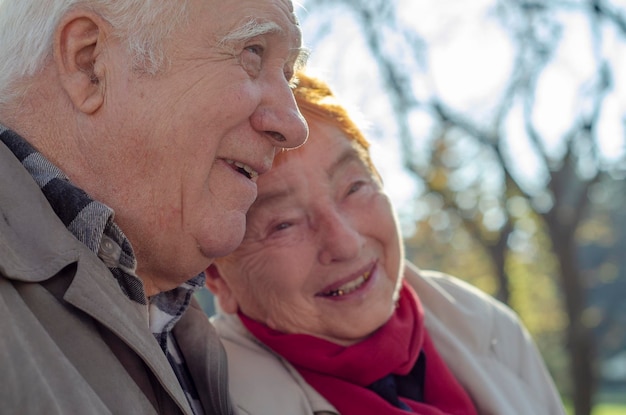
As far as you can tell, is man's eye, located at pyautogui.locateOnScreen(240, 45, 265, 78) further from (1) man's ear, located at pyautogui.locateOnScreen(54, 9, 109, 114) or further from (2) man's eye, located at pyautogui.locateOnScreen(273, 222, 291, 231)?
(2) man's eye, located at pyautogui.locateOnScreen(273, 222, 291, 231)

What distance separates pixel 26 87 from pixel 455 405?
1.87 meters

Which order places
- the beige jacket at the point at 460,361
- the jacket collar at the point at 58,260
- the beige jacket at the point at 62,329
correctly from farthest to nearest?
the beige jacket at the point at 460,361 → the jacket collar at the point at 58,260 → the beige jacket at the point at 62,329

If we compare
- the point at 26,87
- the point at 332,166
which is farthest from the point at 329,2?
the point at 26,87

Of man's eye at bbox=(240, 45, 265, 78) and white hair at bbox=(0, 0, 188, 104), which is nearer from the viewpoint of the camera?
white hair at bbox=(0, 0, 188, 104)

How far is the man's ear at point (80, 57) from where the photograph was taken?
208cm

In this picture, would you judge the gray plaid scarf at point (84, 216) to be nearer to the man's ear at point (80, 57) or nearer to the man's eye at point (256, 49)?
the man's ear at point (80, 57)

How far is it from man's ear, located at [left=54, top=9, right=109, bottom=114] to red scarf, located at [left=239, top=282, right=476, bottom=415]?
118 centimetres

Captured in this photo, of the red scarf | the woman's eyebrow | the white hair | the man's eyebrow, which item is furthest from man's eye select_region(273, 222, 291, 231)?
the white hair

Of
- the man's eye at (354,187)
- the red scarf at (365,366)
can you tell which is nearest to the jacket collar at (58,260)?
the red scarf at (365,366)

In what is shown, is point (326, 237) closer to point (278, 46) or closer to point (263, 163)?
point (263, 163)

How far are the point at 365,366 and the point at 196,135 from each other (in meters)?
1.13

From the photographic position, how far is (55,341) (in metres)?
1.78

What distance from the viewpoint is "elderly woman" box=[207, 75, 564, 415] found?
2.82 meters

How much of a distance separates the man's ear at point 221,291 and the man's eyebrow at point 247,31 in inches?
43.3
